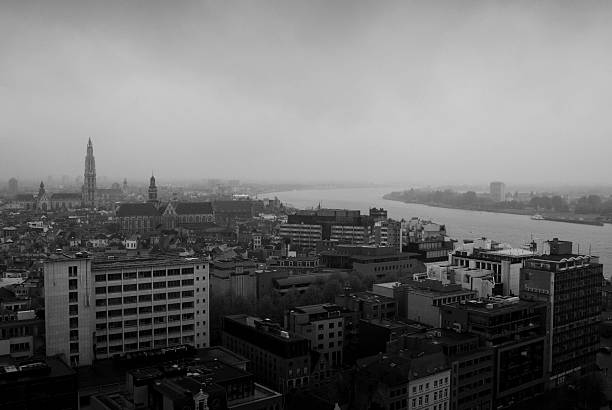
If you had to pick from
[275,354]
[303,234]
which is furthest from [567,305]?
[303,234]

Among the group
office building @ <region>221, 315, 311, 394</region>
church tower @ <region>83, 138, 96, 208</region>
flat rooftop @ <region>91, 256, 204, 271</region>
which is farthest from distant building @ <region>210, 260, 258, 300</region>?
church tower @ <region>83, 138, 96, 208</region>

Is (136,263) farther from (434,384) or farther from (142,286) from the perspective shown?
(434,384)

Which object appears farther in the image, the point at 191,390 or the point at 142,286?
the point at 142,286

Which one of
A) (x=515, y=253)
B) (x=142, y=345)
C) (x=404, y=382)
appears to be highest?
(x=515, y=253)

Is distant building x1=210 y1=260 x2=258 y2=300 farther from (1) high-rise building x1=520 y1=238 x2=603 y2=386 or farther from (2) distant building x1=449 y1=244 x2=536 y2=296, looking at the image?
(1) high-rise building x1=520 y1=238 x2=603 y2=386

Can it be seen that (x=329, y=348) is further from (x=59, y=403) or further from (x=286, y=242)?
(x=286, y=242)

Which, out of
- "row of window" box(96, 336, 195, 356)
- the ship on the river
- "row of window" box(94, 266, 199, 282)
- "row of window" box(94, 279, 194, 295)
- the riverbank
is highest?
"row of window" box(94, 266, 199, 282)
